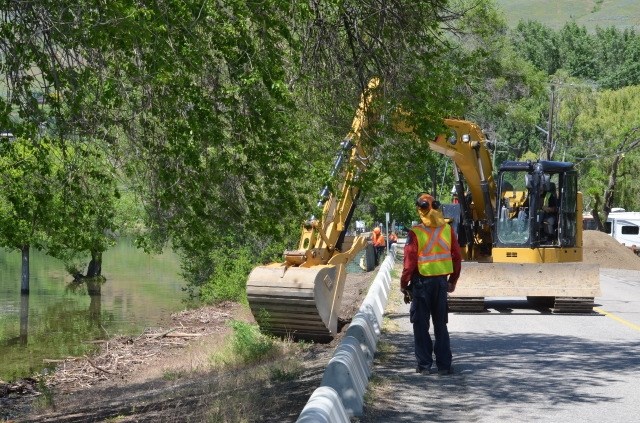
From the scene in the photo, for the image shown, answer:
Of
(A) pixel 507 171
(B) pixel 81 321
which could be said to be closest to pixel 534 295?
(A) pixel 507 171

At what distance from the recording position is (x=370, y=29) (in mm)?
14570

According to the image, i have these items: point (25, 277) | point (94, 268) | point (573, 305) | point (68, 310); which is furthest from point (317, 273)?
point (94, 268)

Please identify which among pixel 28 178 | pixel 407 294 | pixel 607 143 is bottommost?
pixel 407 294

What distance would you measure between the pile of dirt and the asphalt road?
27267mm

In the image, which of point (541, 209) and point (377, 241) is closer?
point (541, 209)

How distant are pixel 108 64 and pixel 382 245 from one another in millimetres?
38277

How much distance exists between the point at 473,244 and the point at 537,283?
3.72m

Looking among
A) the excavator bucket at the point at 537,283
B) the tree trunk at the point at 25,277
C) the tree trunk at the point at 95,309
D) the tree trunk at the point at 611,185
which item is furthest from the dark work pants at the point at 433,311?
the tree trunk at the point at 611,185

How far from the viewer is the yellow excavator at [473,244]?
16594 mm

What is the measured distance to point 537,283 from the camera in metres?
21.2

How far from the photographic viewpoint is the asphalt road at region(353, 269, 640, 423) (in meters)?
10.5

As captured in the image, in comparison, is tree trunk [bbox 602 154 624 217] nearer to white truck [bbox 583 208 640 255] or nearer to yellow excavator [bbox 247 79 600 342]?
white truck [bbox 583 208 640 255]

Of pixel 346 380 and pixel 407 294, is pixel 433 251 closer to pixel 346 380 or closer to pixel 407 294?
pixel 407 294

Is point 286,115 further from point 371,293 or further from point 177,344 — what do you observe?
point 177,344
